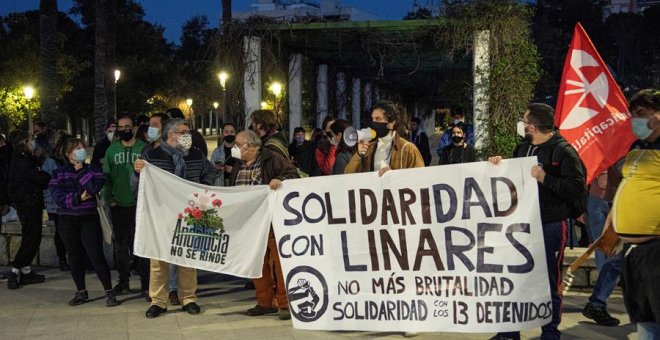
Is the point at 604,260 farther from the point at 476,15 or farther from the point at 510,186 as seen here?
the point at 476,15

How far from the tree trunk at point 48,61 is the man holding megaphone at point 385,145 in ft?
47.6

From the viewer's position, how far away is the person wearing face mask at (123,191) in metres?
7.69

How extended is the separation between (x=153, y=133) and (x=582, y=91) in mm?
4426

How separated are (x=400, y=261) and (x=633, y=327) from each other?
2235 mm

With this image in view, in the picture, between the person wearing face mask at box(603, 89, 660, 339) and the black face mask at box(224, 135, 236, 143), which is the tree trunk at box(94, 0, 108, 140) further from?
the person wearing face mask at box(603, 89, 660, 339)

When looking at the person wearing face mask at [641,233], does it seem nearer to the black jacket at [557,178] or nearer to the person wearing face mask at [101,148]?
the black jacket at [557,178]

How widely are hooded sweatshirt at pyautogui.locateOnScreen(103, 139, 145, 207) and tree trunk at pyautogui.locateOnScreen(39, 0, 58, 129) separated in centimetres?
1205

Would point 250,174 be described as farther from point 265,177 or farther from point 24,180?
point 24,180

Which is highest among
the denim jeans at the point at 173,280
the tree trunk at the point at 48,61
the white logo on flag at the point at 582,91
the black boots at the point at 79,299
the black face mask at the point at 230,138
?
the tree trunk at the point at 48,61

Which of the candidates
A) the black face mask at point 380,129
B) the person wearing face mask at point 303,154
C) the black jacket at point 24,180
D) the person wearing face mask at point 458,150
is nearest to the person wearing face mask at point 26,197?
the black jacket at point 24,180

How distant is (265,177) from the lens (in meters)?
6.71

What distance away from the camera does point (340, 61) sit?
18078 millimetres

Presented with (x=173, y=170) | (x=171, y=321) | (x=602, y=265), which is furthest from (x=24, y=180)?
(x=602, y=265)

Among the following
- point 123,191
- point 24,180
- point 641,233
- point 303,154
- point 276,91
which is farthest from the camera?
point 276,91
